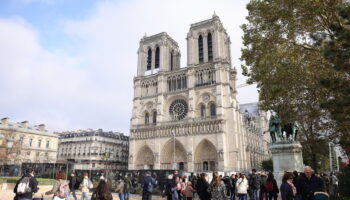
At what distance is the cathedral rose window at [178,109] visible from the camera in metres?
42.2

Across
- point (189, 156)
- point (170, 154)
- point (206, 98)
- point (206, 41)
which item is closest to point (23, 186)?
point (189, 156)

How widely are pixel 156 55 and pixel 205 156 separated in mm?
21519

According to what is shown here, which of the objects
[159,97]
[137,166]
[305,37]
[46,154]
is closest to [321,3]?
[305,37]

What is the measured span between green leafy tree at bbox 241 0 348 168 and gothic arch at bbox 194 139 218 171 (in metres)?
24.5

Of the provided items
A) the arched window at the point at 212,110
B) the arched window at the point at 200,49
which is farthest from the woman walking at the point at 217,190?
the arched window at the point at 200,49

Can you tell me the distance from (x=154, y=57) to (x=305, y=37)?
125 feet

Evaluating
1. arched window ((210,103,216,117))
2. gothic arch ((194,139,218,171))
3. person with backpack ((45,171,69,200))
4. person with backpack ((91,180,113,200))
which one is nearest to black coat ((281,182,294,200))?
person with backpack ((91,180,113,200))

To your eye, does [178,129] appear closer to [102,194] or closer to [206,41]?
[206,41]

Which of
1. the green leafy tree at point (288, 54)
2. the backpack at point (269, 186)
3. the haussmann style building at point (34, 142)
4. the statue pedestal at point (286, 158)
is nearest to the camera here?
the backpack at point (269, 186)

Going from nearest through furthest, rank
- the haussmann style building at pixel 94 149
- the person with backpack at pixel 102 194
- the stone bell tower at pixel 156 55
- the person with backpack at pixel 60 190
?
1. the person with backpack at pixel 102 194
2. the person with backpack at pixel 60 190
3. the stone bell tower at pixel 156 55
4. the haussmann style building at pixel 94 149

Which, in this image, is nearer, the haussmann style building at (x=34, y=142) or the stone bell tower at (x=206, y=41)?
the haussmann style building at (x=34, y=142)

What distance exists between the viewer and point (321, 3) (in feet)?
30.7

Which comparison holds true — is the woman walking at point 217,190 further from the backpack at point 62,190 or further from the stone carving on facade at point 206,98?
the stone carving on facade at point 206,98

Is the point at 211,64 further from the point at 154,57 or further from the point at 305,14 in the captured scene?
the point at 305,14
